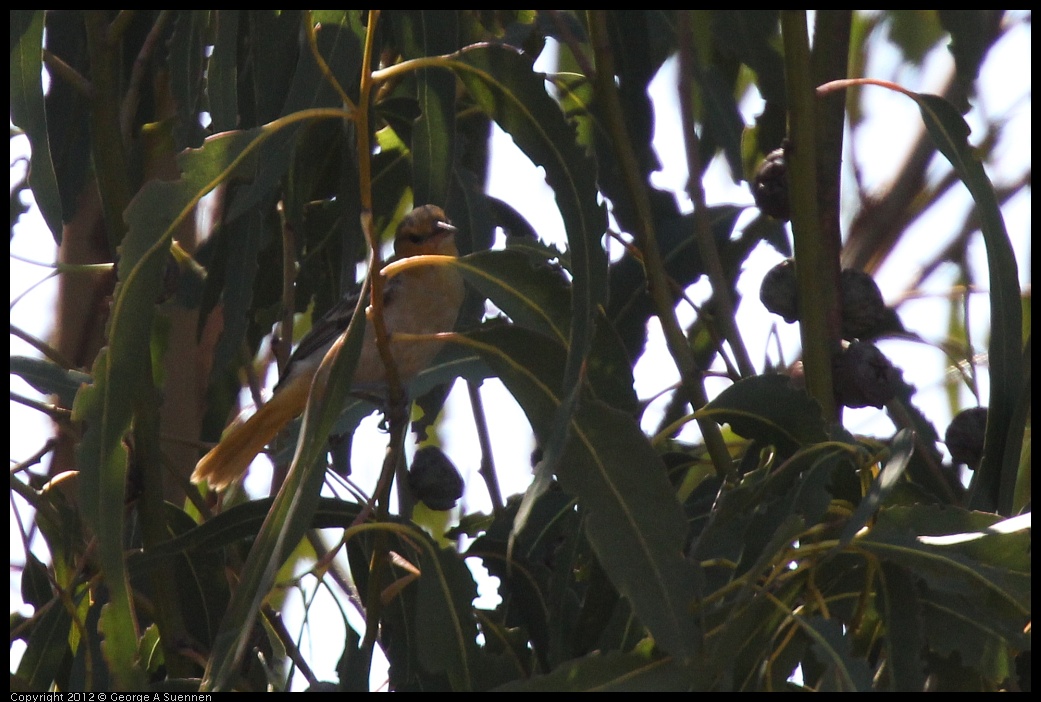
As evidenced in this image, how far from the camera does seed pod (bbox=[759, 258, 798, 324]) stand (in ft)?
6.47

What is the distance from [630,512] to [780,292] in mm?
734

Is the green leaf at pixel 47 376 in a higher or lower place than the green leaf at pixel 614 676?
higher

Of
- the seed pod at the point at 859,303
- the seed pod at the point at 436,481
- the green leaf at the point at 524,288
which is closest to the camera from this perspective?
the green leaf at the point at 524,288

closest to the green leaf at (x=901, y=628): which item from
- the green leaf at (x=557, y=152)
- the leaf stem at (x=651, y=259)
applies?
the leaf stem at (x=651, y=259)

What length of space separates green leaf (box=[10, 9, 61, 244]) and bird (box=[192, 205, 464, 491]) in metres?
0.76

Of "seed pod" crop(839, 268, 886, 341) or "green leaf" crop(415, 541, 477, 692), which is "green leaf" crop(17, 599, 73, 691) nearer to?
"green leaf" crop(415, 541, 477, 692)

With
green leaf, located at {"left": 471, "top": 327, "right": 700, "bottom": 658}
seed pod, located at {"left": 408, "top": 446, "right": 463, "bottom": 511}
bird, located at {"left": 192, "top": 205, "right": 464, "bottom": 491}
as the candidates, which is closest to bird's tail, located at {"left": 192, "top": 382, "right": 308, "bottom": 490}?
bird, located at {"left": 192, "top": 205, "right": 464, "bottom": 491}

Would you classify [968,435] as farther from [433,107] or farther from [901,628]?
[433,107]

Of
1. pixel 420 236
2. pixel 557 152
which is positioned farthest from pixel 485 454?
pixel 557 152

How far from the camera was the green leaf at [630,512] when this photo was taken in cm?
129

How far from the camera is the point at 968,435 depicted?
2027 millimetres

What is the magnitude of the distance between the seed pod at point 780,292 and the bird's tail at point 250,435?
1.16 meters

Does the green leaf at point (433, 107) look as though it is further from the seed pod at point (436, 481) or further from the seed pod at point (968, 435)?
the seed pod at point (968, 435)

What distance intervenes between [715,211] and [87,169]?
1.22m
